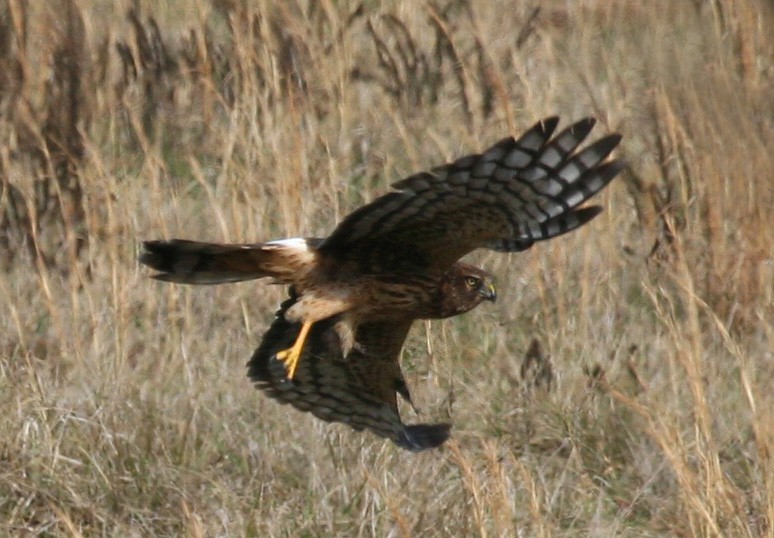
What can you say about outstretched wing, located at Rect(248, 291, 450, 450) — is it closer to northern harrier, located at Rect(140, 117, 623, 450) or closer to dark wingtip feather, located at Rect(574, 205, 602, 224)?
northern harrier, located at Rect(140, 117, 623, 450)

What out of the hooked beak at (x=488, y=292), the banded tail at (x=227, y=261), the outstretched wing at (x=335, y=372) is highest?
the banded tail at (x=227, y=261)

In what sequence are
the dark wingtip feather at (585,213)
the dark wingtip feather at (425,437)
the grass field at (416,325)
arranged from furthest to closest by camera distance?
the grass field at (416,325) < the dark wingtip feather at (425,437) < the dark wingtip feather at (585,213)

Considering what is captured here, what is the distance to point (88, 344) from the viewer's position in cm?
546

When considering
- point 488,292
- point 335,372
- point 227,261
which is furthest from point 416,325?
point 227,261

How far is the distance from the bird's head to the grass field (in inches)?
17.6

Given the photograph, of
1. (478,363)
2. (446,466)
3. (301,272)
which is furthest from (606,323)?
(301,272)

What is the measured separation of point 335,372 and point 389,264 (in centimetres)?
45

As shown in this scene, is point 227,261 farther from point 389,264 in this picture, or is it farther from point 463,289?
point 463,289

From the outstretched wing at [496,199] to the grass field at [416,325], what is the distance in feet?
1.18

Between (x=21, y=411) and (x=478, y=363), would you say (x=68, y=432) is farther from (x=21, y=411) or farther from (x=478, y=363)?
(x=478, y=363)

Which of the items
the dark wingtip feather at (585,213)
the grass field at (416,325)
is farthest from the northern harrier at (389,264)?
the grass field at (416,325)

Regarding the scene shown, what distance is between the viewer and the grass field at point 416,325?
473 centimetres

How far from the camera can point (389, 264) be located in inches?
187

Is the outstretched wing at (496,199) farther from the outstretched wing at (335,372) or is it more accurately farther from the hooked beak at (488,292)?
the outstretched wing at (335,372)
